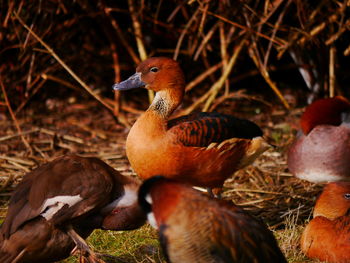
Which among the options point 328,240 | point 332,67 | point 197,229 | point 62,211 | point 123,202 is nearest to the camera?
point 197,229

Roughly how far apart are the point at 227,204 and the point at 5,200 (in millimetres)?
2581

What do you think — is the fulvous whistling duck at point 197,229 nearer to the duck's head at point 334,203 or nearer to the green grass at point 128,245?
the green grass at point 128,245

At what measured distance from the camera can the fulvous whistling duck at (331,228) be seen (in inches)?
155

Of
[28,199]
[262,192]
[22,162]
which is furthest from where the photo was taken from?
[22,162]

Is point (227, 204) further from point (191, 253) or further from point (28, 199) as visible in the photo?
point (28, 199)

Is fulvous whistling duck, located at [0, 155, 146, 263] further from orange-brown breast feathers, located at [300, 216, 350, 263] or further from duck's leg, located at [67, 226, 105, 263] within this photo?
orange-brown breast feathers, located at [300, 216, 350, 263]

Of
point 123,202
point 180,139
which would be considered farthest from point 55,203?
point 180,139

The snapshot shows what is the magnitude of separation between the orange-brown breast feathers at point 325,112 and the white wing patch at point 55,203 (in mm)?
2483

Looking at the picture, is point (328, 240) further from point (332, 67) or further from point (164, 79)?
point (332, 67)

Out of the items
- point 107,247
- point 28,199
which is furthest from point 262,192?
point 28,199

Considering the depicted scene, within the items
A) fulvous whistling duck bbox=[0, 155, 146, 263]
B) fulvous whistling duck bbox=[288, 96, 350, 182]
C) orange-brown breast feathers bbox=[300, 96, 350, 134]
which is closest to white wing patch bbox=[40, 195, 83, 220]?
fulvous whistling duck bbox=[0, 155, 146, 263]

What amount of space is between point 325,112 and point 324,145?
0.27 meters

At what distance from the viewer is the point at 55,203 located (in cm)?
352

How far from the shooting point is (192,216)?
2938 mm
